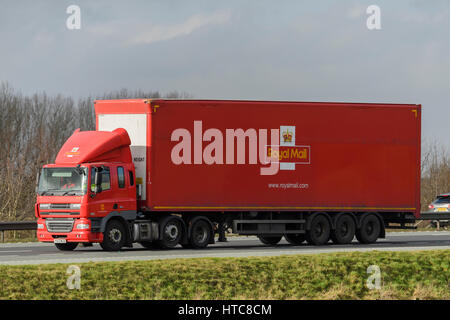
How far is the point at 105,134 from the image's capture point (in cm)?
2666

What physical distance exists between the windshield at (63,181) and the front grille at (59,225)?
0.67 meters

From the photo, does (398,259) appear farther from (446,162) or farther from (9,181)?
(446,162)

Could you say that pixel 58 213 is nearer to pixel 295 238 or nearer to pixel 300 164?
pixel 300 164

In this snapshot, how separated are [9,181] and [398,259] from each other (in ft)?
58.4

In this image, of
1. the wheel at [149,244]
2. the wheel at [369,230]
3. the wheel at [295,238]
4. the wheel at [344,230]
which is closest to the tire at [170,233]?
the wheel at [149,244]

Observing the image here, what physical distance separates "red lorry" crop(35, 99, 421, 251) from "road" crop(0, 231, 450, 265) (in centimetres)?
56

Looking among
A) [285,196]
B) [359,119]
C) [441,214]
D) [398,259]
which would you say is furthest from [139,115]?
[441,214]

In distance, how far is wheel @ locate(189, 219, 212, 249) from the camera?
89.7 ft

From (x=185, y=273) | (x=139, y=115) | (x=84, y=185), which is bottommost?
(x=185, y=273)

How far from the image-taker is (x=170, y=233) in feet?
88.8

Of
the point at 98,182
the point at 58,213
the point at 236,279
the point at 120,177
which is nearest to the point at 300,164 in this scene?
the point at 120,177

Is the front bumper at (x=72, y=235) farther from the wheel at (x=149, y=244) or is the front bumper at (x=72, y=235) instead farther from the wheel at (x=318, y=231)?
the wheel at (x=318, y=231)

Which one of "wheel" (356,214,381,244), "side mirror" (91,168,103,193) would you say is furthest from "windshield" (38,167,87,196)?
"wheel" (356,214,381,244)

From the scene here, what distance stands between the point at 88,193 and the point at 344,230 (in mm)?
8017
